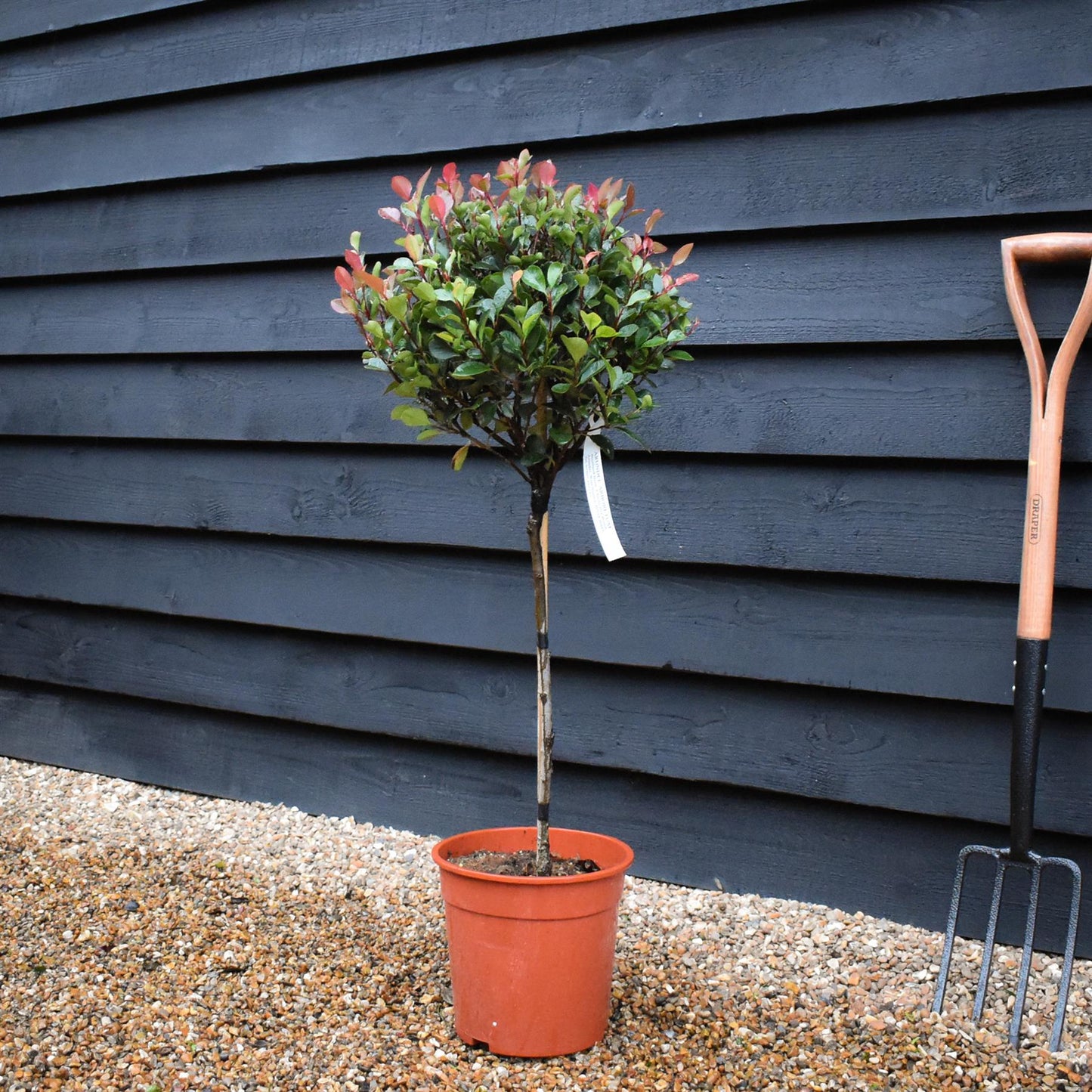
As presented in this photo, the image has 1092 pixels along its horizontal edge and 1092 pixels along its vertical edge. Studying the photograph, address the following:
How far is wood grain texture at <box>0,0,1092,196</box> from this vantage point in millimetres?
1910

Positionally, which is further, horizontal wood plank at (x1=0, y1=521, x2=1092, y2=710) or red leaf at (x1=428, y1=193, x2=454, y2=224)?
horizontal wood plank at (x1=0, y1=521, x2=1092, y2=710)

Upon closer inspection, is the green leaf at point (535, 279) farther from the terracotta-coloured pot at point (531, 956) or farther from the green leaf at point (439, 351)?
the terracotta-coloured pot at point (531, 956)

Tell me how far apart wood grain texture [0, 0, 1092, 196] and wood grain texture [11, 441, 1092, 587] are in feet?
2.28

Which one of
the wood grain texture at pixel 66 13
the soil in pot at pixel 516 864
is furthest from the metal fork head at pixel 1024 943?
the wood grain texture at pixel 66 13

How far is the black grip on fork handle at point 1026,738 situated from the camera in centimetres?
172

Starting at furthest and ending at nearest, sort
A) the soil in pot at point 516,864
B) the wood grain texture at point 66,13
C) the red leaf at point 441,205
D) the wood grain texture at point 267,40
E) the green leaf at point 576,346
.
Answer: the wood grain texture at point 66,13
the wood grain texture at point 267,40
the soil in pot at point 516,864
the red leaf at point 441,205
the green leaf at point 576,346

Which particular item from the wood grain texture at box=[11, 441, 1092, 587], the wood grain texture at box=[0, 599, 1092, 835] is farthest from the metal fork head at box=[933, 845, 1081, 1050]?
the wood grain texture at box=[11, 441, 1092, 587]

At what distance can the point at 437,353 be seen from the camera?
1.50m

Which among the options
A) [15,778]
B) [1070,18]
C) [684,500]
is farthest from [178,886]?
[1070,18]

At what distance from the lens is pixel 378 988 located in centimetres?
180

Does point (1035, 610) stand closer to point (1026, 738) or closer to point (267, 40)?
point (1026, 738)

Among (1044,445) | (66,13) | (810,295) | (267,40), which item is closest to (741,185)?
(810,295)

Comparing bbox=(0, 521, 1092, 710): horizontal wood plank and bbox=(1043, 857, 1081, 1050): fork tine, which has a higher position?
bbox=(0, 521, 1092, 710): horizontal wood plank

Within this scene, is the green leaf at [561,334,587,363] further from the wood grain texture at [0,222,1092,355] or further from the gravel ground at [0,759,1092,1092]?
the gravel ground at [0,759,1092,1092]
